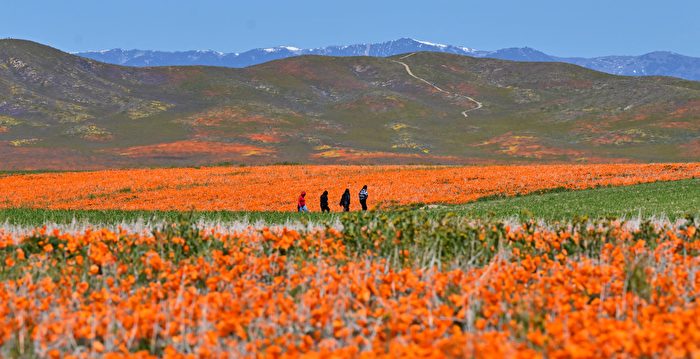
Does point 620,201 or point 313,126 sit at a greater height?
point 313,126

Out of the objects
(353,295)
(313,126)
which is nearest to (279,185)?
(353,295)

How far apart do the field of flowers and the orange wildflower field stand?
90.4 feet

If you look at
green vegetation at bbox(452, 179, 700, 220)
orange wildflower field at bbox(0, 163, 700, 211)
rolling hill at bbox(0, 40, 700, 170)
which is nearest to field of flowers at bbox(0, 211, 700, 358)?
green vegetation at bbox(452, 179, 700, 220)

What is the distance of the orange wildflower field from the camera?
44.4 meters

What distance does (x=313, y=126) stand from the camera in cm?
16112

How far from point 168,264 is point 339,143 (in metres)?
130

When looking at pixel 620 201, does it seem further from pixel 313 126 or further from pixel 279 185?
pixel 313 126

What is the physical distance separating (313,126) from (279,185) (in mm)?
108070

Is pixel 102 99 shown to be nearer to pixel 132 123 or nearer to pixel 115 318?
pixel 132 123

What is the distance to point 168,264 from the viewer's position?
1102 centimetres

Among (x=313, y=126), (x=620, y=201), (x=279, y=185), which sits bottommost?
(x=279, y=185)

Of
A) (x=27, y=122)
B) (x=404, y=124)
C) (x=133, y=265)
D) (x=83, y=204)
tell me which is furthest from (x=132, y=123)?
(x=133, y=265)

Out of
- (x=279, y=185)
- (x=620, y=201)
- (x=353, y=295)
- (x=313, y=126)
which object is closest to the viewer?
(x=353, y=295)

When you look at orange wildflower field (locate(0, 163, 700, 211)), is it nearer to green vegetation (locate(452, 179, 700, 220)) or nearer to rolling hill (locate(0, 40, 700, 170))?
green vegetation (locate(452, 179, 700, 220))
